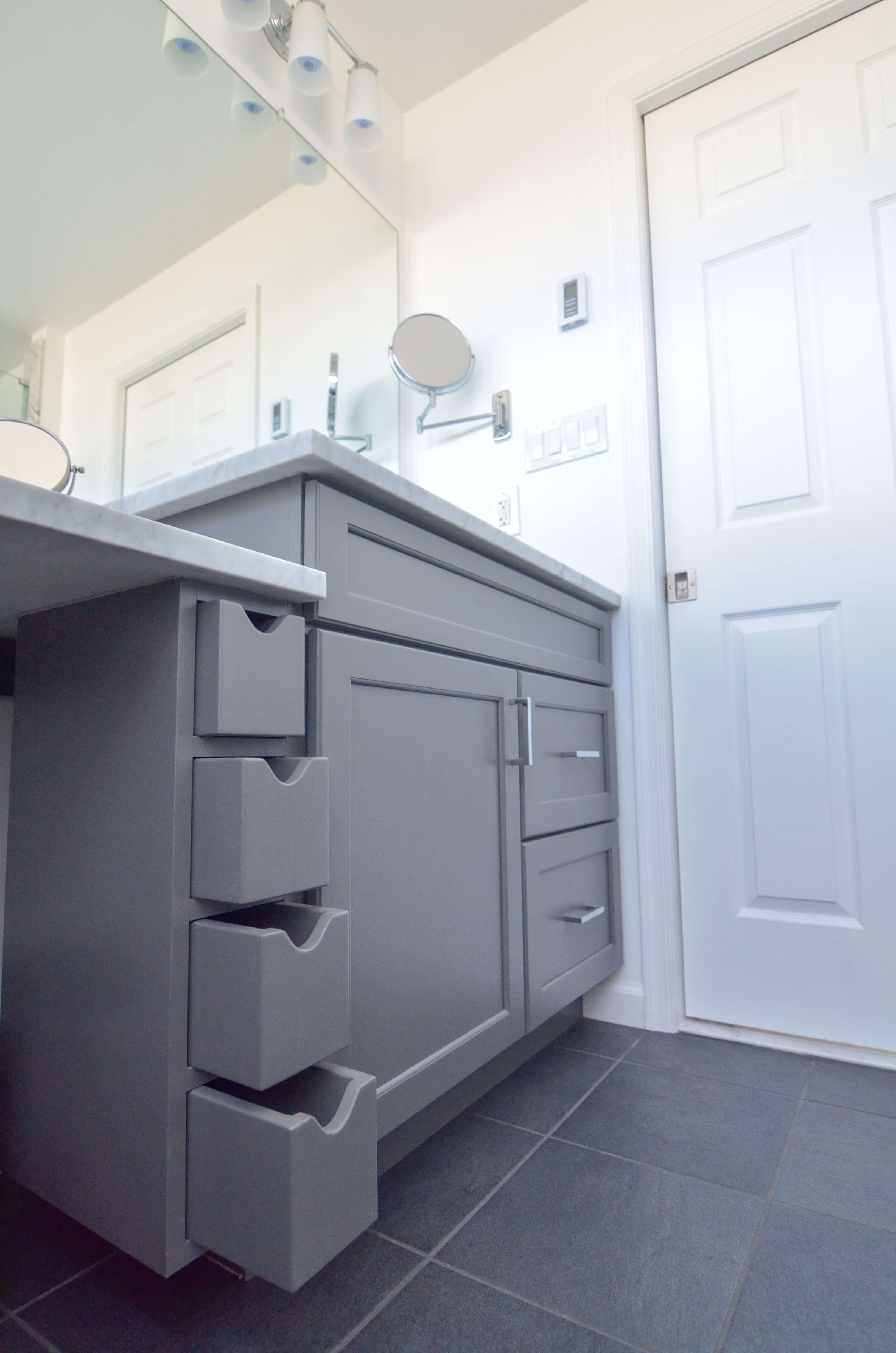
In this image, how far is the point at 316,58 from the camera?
172 centimetres

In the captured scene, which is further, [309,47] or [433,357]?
[433,357]

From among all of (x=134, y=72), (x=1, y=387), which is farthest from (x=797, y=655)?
(x=134, y=72)

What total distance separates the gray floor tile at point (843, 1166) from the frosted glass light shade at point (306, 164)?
2.31 metres

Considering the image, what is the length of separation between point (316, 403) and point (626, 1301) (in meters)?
1.95

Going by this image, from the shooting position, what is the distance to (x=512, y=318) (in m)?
1.90

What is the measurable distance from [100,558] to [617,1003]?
1.38m

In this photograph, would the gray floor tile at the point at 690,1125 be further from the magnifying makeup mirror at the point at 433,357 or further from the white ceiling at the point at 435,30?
the white ceiling at the point at 435,30

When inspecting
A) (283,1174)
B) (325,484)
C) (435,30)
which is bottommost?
(283,1174)

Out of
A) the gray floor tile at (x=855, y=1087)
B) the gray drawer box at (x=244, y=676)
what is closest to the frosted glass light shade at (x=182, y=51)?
the gray drawer box at (x=244, y=676)

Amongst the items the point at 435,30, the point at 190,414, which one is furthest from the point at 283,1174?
the point at 435,30

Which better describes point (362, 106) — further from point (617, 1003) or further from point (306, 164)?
point (617, 1003)

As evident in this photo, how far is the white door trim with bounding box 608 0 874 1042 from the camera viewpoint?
153 cm

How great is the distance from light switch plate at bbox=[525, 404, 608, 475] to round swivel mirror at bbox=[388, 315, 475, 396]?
26cm

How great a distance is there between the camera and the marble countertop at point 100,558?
1.77ft
